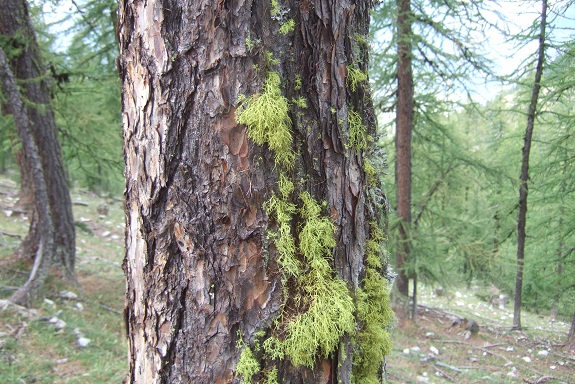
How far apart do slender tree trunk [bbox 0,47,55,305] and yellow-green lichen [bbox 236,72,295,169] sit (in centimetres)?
493

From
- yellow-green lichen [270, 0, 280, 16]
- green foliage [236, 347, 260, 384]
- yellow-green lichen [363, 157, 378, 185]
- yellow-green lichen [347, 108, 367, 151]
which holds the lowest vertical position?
A: green foliage [236, 347, 260, 384]

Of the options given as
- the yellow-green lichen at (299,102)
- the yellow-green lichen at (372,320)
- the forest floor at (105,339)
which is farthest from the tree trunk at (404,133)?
the yellow-green lichen at (299,102)

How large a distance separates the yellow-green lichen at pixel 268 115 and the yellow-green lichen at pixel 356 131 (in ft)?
0.84

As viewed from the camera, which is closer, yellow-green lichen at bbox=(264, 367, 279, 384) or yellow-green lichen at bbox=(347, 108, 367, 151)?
yellow-green lichen at bbox=(264, 367, 279, 384)

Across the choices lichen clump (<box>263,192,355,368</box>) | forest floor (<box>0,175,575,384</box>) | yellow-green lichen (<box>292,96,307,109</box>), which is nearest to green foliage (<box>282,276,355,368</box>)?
lichen clump (<box>263,192,355,368</box>)

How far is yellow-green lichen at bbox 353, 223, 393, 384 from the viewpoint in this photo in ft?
4.73

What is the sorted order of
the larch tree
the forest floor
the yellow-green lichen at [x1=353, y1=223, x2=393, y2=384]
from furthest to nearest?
1. the larch tree
2. the forest floor
3. the yellow-green lichen at [x1=353, y1=223, x2=393, y2=384]

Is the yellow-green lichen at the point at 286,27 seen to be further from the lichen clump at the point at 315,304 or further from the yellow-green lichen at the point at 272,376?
the yellow-green lichen at the point at 272,376

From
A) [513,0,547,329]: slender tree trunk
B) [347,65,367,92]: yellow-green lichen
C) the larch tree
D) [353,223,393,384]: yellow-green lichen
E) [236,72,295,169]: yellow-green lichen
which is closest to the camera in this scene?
[236,72,295,169]: yellow-green lichen

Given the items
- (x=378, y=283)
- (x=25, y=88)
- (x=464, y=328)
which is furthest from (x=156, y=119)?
(x=464, y=328)

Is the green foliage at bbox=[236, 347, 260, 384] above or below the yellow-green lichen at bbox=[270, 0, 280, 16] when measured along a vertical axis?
below

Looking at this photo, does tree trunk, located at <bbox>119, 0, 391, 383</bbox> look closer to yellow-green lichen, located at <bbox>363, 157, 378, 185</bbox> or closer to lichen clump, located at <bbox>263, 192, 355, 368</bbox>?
lichen clump, located at <bbox>263, 192, 355, 368</bbox>

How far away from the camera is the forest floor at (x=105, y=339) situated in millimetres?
4172

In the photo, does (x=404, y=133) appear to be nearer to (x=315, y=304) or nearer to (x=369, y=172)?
(x=369, y=172)
